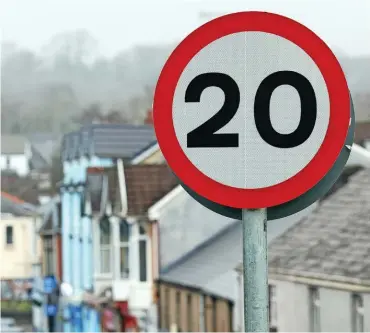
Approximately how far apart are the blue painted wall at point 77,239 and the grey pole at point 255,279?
15.8 metres

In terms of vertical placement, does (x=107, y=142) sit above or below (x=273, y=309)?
above

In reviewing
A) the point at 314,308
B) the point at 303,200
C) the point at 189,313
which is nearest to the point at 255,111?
the point at 303,200

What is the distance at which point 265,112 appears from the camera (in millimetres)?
1931

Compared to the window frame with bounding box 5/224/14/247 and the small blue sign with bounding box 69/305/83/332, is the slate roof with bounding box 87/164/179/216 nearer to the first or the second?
the window frame with bounding box 5/224/14/247

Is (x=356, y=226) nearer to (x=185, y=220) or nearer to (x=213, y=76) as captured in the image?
(x=185, y=220)

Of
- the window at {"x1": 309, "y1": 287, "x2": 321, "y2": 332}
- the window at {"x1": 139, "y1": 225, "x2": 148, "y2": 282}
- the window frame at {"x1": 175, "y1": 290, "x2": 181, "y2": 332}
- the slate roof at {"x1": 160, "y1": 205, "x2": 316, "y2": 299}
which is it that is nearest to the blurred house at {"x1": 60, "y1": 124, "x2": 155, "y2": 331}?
the window at {"x1": 139, "y1": 225, "x2": 148, "y2": 282}

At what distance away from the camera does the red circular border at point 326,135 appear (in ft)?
6.39

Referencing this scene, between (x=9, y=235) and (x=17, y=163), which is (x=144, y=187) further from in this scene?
(x=9, y=235)

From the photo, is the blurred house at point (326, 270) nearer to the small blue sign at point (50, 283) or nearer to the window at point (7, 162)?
the window at point (7, 162)

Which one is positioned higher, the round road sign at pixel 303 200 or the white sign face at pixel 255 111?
the white sign face at pixel 255 111

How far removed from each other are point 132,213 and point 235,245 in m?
1.95

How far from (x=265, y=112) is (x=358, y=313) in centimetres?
967

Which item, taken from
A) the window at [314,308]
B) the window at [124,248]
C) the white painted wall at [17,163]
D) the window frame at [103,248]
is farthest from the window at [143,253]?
the window at [314,308]

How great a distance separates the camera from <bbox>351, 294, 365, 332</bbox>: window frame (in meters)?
11.2
